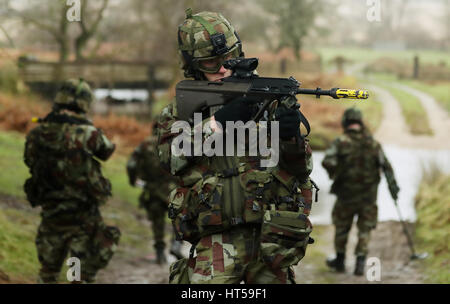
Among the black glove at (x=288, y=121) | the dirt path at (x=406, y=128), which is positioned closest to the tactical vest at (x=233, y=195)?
the black glove at (x=288, y=121)

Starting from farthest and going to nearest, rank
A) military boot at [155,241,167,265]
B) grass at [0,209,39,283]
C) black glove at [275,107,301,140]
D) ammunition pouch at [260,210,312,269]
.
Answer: military boot at [155,241,167,265] < grass at [0,209,39,283] < ammunition pouch at [260,210,312,269] < black glove at [275,107,301,140]

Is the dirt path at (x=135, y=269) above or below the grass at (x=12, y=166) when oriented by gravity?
below

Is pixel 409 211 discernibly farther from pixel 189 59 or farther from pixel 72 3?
pixel 189 59

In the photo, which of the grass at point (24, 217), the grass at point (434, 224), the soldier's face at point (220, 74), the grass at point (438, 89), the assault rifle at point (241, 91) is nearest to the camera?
the assault rifle at point (241, 91)

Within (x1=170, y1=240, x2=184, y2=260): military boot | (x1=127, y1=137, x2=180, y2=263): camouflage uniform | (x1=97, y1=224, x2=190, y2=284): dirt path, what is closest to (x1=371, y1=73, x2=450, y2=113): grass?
(x1=127, y1=137, x2=180, y2=263): camouflage uniform

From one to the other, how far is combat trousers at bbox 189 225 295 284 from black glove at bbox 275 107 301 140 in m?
0.63

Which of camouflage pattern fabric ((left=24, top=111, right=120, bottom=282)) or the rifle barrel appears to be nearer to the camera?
the rifle barrel

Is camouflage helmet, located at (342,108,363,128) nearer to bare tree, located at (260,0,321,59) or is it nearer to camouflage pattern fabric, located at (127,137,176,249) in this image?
camouflage pattern fabric, located at (127,137,176,249)

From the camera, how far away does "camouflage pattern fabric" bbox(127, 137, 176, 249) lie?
8.06 metres

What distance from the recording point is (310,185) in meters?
3.46

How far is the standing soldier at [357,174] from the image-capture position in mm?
7445

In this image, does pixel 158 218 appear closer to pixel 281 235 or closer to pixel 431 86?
pixel 281 235

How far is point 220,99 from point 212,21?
64 centimetres

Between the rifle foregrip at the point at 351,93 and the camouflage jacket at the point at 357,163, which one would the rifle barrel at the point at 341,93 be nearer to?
the rifle foregrip at the point at 351,93
